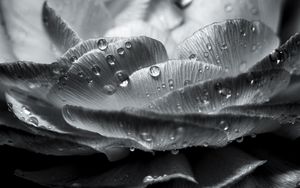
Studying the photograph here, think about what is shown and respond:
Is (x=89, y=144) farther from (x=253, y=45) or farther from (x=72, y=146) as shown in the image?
(x=253, y=45)

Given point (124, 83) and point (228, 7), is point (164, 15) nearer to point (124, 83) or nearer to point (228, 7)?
point (228, 7)

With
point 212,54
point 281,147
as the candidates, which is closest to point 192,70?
point 212,54

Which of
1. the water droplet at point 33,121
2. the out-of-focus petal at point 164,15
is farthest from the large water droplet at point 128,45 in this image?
the out-of-focus petal at point 164,15

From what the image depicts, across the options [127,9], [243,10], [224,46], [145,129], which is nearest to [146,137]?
[145,129]

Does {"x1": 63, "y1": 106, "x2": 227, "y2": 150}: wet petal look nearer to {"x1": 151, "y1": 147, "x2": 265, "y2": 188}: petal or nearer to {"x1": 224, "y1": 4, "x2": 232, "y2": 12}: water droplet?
{"x1": 151, "y1": 147, "x2": 265, "y2": 188}: petal

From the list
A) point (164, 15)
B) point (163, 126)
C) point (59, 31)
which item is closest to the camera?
point (163, 126)

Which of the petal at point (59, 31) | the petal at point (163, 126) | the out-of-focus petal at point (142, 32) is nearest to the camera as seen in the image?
the petal at point (163, 126)

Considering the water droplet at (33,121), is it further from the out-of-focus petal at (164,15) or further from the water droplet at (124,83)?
the out-of-focus petal at (164,15)
